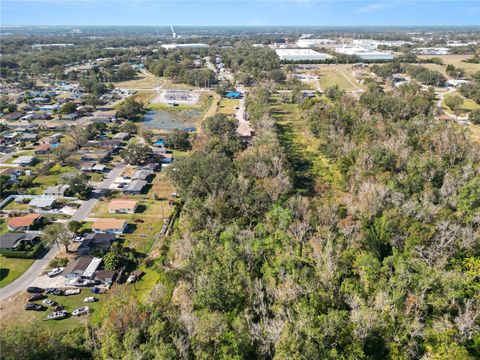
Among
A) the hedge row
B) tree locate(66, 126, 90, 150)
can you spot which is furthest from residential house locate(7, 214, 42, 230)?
tree locate(66, 126, 90, 150)

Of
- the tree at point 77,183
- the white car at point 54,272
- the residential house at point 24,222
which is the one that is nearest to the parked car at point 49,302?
the white car at point 54,272

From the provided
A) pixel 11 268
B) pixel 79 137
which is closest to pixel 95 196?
pixel 11 268

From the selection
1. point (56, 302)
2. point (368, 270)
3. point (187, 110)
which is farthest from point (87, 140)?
point (368, 270)

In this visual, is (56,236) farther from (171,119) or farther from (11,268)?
(171,119)

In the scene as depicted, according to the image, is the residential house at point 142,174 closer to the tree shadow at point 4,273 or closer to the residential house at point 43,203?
the residential house at point 43,203

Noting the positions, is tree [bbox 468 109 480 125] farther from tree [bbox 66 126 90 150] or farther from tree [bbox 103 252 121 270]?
tree [bbox 66 126 90 150]

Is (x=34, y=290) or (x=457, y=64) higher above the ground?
(x=457, y=64)
